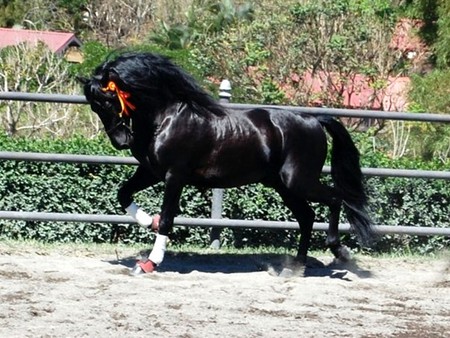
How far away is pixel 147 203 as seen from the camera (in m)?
9.04

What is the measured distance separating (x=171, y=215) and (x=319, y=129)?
133cm

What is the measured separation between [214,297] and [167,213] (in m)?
1.08

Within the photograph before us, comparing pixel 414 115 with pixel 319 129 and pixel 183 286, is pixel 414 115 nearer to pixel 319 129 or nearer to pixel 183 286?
pixel 319 129

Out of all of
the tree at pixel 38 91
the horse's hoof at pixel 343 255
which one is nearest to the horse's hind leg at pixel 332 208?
the horse's hoof at pixel 343 255

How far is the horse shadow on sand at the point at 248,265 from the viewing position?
782 cm

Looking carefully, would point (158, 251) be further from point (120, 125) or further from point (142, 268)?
point (120, 125)

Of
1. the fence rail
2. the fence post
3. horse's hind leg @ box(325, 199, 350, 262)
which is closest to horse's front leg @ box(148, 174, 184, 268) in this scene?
the fence rail

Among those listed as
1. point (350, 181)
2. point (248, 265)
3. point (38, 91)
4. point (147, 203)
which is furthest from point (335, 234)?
point (38, 91)

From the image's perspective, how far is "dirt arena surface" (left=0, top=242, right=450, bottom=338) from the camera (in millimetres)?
5840

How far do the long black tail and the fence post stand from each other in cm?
89

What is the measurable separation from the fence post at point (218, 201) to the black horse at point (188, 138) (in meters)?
0.70

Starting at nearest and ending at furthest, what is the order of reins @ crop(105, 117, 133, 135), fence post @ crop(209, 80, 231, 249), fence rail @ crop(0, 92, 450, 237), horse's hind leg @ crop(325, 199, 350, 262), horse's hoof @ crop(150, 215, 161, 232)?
reins @ crop(105, 117, 133, 135) → horse's hoof @ crop(150, 215, 161, 232) → horse's hind leg @ crop(325, 199, 350, 262) → fence rail @ crop(0, 92, 450, 237) → fence post @ crop(209, 80, 231, 249)

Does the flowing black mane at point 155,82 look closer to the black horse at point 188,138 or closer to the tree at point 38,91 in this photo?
the black horse at point 188,138

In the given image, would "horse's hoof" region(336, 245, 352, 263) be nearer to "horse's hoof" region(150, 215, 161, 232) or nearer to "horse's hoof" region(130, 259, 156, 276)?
"horse's hoof" region(150, 215, 161, 232)
